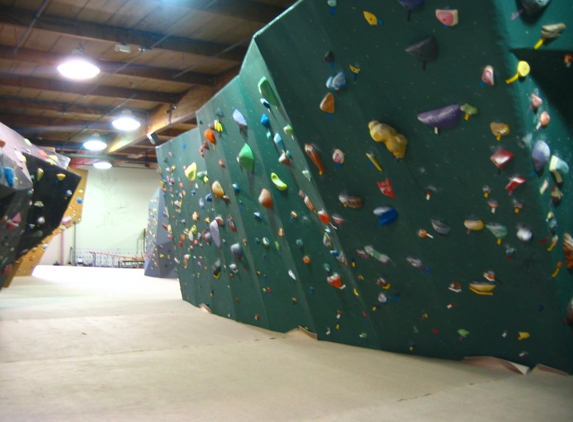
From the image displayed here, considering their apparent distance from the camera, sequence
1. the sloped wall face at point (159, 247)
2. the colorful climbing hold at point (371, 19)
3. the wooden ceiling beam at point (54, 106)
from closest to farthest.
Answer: the colorful climbing hold at point (371, 19), the wooden ceiling beam at point (54, 106), the sloped wall face at point (159, 247)

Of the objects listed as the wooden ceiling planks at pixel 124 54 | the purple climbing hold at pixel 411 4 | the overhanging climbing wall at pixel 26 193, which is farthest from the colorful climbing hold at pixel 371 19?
the wooden ceiling planks at pixel 124 54

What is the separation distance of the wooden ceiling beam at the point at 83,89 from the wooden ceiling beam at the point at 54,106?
106cm

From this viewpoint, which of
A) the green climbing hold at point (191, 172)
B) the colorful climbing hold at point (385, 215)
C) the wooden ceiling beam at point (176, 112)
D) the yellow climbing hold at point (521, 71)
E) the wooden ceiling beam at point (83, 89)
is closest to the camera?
the yellow climbing hold at point (521, 71)

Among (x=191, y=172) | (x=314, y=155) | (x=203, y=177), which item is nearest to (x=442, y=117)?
(x=314, y=155)

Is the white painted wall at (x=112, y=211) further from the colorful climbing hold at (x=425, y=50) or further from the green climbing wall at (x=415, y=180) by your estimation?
the colorful climbing hold at (x=425, y=50)

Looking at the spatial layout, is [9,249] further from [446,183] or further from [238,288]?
[446,183]

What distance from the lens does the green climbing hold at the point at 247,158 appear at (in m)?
2.88

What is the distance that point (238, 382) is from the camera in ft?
6.61

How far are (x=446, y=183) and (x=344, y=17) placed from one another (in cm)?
64

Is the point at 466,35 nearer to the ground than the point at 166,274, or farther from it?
farther from it

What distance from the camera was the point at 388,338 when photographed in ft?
7.99

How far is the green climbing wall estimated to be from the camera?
1433 millimetres

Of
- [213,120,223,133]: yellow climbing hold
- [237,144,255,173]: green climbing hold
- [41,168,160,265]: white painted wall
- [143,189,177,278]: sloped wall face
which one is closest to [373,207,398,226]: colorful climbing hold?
[237,144,255,173]: green climbing hold

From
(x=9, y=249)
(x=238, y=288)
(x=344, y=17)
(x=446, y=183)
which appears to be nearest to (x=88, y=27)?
(x=9, y=249)
